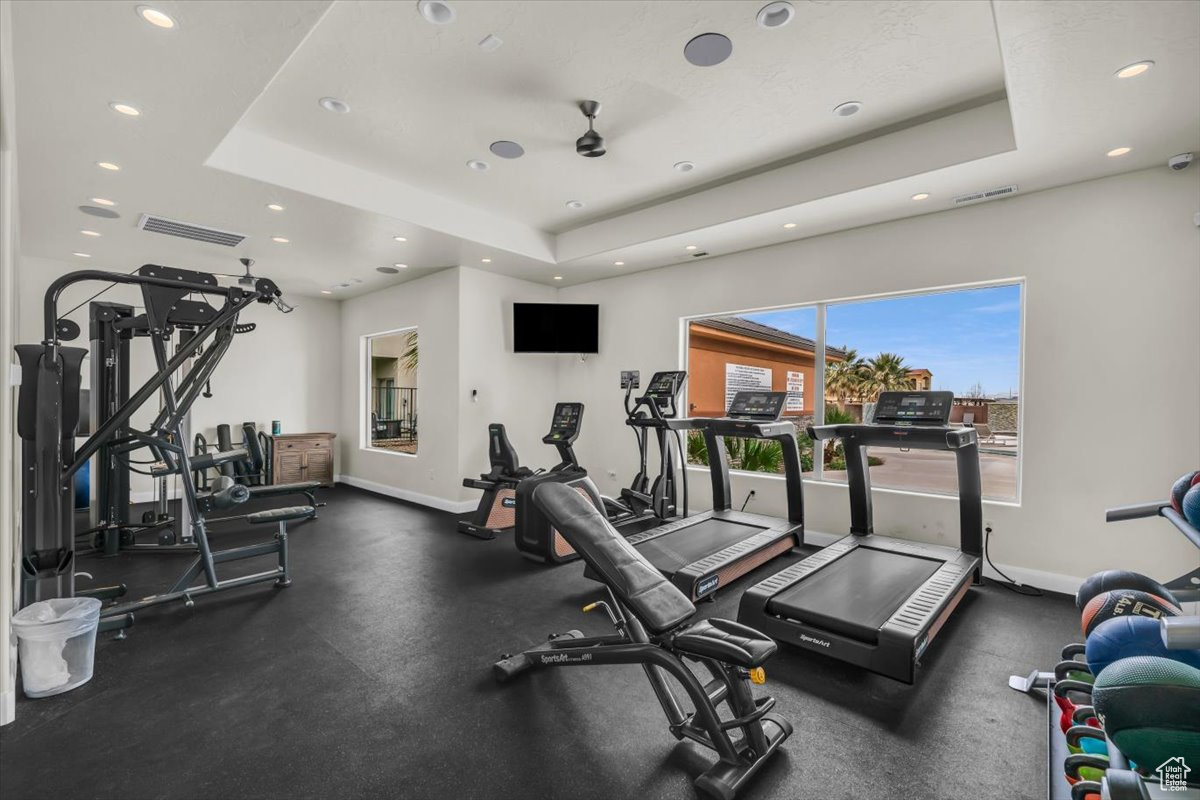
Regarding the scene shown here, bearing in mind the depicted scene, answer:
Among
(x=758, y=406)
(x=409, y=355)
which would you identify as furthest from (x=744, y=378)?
(x=409, y=355)

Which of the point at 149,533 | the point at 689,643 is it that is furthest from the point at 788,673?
the point at 149,533

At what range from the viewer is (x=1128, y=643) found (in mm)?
1706

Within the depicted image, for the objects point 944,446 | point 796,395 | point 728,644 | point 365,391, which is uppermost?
point 365,391

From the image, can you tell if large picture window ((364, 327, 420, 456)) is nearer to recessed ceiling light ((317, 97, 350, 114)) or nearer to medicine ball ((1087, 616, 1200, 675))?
recessed ceiling light ((317, 97, 350, 114))

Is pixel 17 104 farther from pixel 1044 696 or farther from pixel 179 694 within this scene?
pixel 1044 696

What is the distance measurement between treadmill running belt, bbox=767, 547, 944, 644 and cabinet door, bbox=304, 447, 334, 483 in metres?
7.05

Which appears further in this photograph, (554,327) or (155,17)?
(554,327)

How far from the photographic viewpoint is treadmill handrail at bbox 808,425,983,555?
3.56 meters

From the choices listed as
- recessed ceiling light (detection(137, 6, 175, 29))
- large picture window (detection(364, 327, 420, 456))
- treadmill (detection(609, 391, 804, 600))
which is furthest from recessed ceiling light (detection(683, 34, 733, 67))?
large picture window (detection(364, 327, 420, 456))

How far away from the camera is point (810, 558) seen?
12.4 ft

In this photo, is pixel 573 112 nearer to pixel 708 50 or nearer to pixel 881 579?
pixel 708 50

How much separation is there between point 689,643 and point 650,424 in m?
3.25

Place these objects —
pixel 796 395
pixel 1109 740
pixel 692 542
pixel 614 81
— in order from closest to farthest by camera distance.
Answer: pixel 1109 740 < pixel 614 81 < pixel 692 542 < pixel 796 395

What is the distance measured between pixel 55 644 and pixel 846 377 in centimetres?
578
